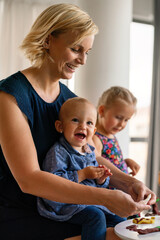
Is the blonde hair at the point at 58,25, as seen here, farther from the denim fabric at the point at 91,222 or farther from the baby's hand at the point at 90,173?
the denim fabric at the point at 91,222

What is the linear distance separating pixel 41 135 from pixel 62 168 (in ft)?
0.61

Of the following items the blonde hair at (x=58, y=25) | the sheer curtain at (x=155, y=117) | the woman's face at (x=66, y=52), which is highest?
the blonde hair at (x=58, y=25)

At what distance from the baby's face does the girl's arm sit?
23cm

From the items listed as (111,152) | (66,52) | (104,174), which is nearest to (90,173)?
(104,174)

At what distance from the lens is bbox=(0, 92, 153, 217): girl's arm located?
1284mm

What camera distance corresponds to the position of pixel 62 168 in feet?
4.79

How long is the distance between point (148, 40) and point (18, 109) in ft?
12.5

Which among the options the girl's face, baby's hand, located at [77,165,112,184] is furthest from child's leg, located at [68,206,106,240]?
the girl's face

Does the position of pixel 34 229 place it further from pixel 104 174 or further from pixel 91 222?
pixel 104 174

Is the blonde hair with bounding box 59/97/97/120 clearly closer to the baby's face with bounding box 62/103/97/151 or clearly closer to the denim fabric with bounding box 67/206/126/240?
the baby's face with bounding box 62/103/97/151

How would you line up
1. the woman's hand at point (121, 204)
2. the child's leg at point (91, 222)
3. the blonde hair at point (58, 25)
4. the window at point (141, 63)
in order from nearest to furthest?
the woman's hand at point (121, 204), the child's leg at point (91, 222), the blonde hair at point (58, 25), the window at point (141, 63)

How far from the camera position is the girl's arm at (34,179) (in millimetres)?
Result: 1284

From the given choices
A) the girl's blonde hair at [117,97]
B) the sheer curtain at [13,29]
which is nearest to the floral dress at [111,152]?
the girl's blonde hair at [117,97]

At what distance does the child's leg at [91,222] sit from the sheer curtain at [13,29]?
96.0 inches
